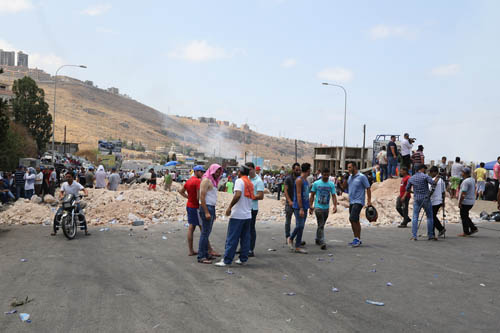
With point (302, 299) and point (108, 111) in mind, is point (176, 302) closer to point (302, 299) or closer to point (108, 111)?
point (302, 299)

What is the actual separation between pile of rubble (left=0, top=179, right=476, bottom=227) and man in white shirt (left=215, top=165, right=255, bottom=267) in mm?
8042

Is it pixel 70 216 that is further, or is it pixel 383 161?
pixel 383 161

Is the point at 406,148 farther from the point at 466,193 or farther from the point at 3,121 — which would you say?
the point at 3,121

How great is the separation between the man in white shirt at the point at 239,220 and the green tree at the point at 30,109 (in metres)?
58.4

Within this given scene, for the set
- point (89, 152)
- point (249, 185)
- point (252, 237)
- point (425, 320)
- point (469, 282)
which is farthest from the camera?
point (89, 152)

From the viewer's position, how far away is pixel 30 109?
197 feet

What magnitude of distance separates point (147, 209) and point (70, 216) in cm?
621

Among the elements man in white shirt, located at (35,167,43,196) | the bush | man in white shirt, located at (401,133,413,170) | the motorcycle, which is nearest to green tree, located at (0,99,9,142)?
the motorcycle

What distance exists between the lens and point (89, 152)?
299 feet

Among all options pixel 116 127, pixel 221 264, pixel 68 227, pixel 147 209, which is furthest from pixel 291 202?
pixel 116 127

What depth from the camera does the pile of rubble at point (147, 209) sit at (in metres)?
16.2

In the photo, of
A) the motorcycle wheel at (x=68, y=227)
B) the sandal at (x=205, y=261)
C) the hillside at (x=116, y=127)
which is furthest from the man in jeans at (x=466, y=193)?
the hillside at (x=116, y=127)

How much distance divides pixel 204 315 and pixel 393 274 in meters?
3.74

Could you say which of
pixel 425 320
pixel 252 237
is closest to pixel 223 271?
pixel 252 237
